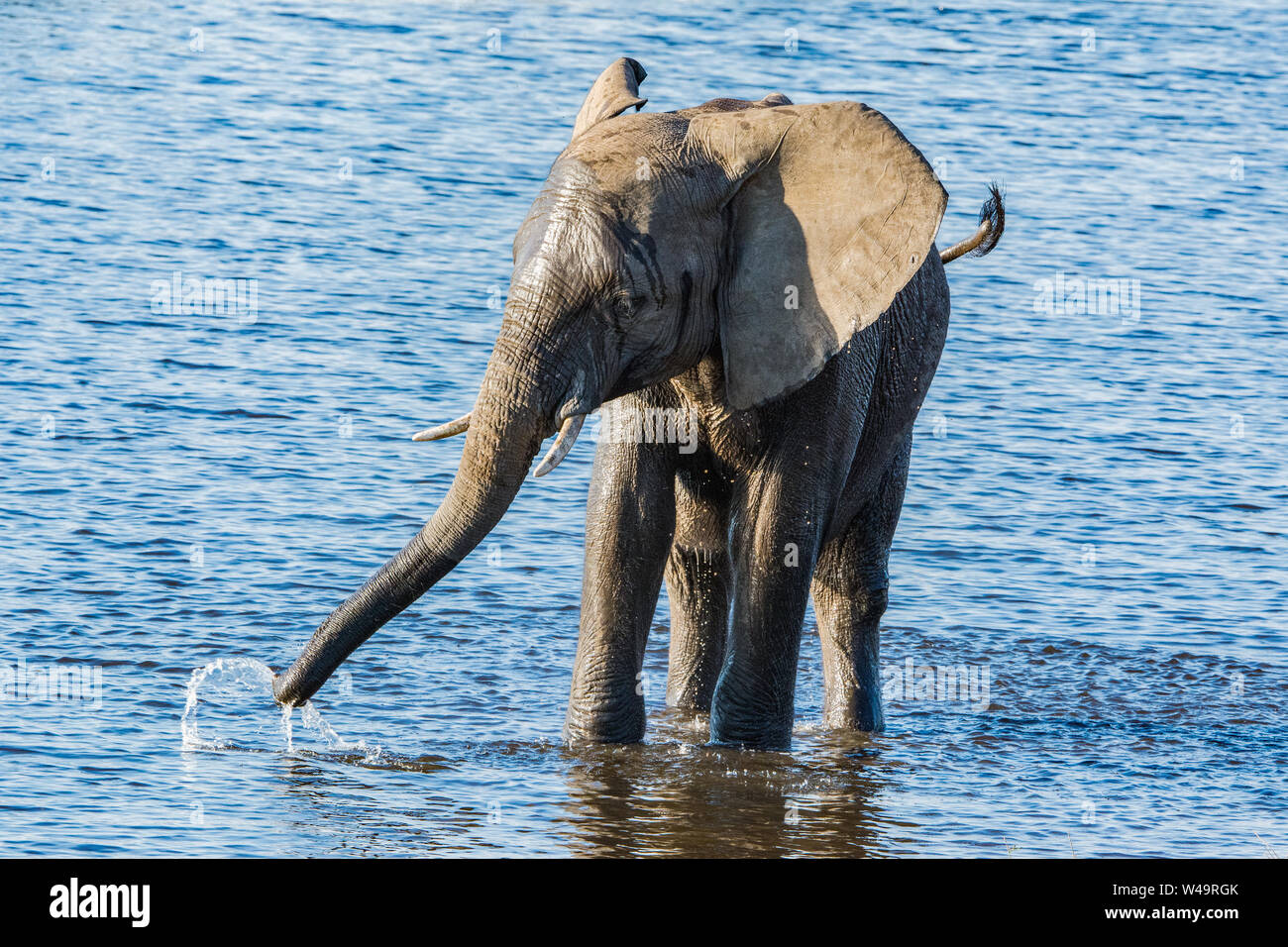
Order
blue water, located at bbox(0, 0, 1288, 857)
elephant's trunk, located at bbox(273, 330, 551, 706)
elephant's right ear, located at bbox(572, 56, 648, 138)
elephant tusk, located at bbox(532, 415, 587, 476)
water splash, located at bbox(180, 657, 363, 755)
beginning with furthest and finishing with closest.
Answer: water splash, located at bbox(180, 657, 363, 755)
blue water, located at bbox(0, 0, 1288, 857)
elephant's right ear, located at bbox(572, 56, 648, 138)
elephant's trunk, located at bbox(273, 330, 551, 706)
elephant tusk, located at bbox(532, 415, 587, 476)

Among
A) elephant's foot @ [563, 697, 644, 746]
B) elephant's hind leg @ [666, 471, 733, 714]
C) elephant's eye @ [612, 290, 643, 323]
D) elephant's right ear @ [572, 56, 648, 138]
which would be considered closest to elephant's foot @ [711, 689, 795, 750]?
elephant's foot @ [563, 697, 644, 746]

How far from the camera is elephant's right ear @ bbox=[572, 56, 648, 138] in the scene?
8327 millimetres

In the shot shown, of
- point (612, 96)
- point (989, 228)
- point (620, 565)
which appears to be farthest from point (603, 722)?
point (989, 228)

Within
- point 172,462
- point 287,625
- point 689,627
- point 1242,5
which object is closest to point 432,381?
point 172,462

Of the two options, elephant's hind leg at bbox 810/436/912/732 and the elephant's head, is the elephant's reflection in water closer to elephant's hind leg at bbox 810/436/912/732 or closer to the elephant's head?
elephant's hind leg at bbox 810/436/912/732

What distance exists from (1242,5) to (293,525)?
23.6 metres

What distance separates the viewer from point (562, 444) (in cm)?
757

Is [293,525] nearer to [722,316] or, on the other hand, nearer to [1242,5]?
[722,316]

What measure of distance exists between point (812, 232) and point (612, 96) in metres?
0.96

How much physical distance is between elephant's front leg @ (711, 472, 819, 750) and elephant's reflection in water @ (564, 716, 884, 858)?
179 mm

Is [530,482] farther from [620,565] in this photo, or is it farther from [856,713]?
[620,565]

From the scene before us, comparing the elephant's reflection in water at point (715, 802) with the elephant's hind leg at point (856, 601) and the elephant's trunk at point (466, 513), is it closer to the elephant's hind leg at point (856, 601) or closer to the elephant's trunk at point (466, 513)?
the elephant's hind leg at point (856, 601)

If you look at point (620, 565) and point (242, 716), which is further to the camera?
point (242, 716)

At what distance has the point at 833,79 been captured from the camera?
26172 millimetres
